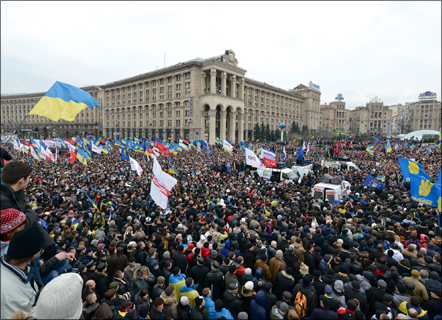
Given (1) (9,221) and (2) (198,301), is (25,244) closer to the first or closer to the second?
(1) (9,221)

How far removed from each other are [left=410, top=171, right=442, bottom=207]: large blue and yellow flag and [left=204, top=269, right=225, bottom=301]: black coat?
24.5 ft

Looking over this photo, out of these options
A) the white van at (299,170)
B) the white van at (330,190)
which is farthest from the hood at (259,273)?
the white van at (299,170)

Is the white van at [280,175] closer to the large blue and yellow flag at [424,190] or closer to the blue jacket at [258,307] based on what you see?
the large blue and yellow flag at [424,190]

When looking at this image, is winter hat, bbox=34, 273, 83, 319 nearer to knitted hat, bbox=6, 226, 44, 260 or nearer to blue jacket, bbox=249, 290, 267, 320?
knitted hat, bbox=6, 226, 44, 260

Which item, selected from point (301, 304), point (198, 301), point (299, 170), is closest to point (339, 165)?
point (299, 170)

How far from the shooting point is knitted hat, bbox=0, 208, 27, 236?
2.31 meters

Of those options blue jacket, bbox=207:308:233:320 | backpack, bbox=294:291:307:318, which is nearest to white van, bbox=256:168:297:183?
backpack, bbox=294:291:307:318

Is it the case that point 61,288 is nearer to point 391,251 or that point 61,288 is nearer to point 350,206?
point 391,251

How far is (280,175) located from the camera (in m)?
18.8

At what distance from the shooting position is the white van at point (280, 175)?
732 inches

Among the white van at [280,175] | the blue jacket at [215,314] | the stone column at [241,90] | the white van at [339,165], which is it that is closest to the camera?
the blue jacket at [215,314]

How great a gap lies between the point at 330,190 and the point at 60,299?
13482 mm

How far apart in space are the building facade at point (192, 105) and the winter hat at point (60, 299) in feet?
177

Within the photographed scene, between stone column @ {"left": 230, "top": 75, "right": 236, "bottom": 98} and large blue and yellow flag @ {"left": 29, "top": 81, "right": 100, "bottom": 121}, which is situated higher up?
stone column @ {"left": 230, "top": 75, "right": 236, "bottom": 98}
